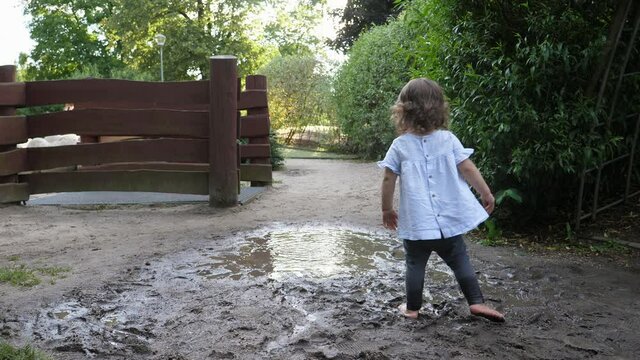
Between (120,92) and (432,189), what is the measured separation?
16.2ft

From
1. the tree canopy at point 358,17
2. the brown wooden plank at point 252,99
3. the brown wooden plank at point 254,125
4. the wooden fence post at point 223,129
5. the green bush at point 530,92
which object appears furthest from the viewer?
the tree canopy at point 358,17

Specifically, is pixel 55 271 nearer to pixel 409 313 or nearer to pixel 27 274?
pixel 27 274

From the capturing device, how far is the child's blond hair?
3.18 m

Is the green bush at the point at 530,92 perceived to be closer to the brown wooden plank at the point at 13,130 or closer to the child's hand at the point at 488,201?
the child's hand at the point at 488,201

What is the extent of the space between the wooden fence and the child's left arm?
3.99 metres

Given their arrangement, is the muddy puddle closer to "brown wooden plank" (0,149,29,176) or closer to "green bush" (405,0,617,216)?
"green bush" (405,0,617,216)

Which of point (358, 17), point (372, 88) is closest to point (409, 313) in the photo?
point (372, 88)

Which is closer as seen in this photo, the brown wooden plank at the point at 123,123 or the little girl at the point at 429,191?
the little girl at the point at 429,191

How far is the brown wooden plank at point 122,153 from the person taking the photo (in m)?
6.89

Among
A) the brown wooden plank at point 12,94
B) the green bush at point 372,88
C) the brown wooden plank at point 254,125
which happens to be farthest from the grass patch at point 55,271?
the green bush at point 372,88

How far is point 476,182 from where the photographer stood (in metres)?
3.23

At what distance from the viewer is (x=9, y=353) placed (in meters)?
2.40

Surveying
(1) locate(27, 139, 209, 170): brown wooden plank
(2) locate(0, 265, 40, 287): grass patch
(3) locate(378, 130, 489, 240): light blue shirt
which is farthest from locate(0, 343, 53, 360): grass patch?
(1) locate(27, 139, 209, 170): brown wooden plank

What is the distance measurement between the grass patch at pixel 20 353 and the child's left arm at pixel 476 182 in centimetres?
228
